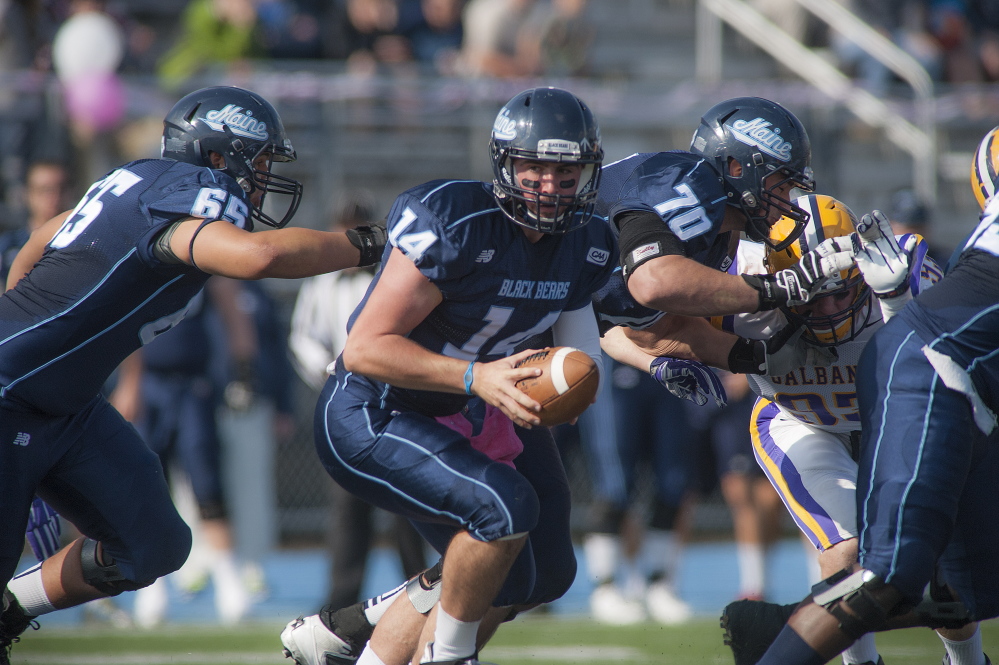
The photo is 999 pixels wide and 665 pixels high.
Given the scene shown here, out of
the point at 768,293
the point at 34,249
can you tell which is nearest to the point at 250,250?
the point at 34,249

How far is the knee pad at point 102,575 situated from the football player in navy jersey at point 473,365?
92 centimetres

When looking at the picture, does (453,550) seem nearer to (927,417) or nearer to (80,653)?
(927,417)

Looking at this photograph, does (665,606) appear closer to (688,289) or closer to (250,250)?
(688,289)

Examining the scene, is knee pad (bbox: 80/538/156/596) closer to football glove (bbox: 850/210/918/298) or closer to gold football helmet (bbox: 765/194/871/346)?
gold football helmet (bbox: 765/194/871/346)

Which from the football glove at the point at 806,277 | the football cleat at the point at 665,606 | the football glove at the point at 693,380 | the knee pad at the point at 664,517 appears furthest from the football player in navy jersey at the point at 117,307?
the knee pad at the point at 664,517

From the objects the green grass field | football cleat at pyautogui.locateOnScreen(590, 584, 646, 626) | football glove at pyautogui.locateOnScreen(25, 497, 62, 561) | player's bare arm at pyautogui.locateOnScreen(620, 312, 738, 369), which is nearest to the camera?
player's bare arm at pyautogui.locateOnScreen(620, 312, 738, 369)

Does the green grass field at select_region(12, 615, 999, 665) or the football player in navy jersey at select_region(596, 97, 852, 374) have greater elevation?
the football player in navy jersey at select_region(596, 97, 852, 374)

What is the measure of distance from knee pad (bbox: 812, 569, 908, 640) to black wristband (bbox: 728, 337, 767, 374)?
883 mm

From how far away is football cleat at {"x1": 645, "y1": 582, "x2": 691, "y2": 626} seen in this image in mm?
6727

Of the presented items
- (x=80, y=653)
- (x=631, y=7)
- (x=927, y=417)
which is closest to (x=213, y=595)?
(x=80, y=653)

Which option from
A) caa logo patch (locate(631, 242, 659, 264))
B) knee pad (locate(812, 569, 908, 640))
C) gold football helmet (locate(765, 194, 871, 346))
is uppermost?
caa logo patch (locate(631, 242, 659, 264))

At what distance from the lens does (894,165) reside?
28.4 feet

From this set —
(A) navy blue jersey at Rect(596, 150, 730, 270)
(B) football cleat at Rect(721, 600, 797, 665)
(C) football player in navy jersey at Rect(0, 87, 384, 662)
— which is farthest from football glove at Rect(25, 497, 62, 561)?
(B) football cleat at Rect(721, 600, 797, 665)

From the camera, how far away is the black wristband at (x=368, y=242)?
3529 millimetres
